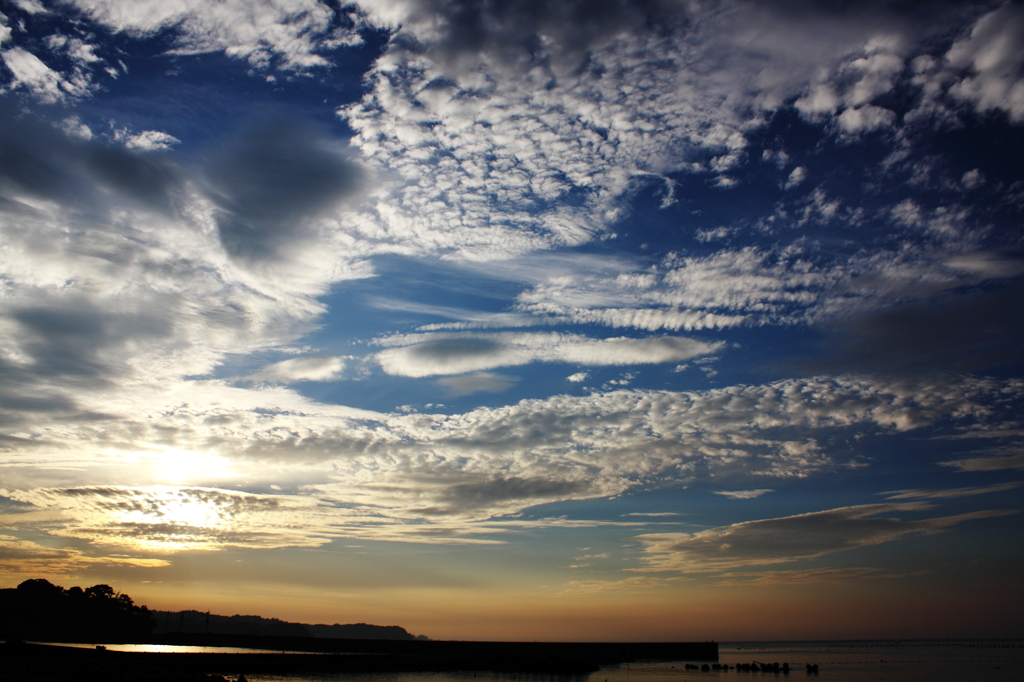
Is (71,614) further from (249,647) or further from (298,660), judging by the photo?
(298,660)

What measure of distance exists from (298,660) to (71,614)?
75400mm

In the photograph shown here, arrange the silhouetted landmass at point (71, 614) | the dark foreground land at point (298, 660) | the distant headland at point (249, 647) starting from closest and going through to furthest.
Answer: the dark foreground land at point (298, 660), the distant headland at point (249, 647), the silhouetted landmass at point (71, 614)

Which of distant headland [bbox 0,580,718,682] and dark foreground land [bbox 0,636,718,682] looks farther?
distant headland [bbox 0,580,718,682]

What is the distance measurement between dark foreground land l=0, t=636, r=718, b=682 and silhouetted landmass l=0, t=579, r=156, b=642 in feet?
44.8

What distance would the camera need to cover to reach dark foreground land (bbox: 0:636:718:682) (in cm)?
4278

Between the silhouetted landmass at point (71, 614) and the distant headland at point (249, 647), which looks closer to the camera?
the distant headland at point (249, 647)

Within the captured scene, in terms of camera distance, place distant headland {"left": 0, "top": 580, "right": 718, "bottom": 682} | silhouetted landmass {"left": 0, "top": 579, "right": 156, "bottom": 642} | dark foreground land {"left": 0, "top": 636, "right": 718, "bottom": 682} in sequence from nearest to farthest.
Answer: dark foreground land {"left": 0, "top": 636, "right": 718, "bottom": 682}
distant headland {"left": 0, "top": 580, "right": 718, "bottom": 682}
silhouetted landmass {"left": 0, "top": 579, "right": 156, "bottom": 642}

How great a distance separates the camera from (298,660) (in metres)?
78.9

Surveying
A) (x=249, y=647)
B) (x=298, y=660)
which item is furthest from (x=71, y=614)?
(x=298, y=660)

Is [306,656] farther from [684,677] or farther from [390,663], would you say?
[684,677]

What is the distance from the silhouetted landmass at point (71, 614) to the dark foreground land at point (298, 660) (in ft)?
44.8

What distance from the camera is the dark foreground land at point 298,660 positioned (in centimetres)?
4278

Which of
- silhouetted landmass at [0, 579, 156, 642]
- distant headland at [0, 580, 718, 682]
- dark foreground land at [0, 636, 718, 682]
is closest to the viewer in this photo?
dark foreground land at [0, 636, 718, 682]

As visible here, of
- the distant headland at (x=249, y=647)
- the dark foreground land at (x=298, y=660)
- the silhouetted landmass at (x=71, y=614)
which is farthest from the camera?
the silhouetted landmass at (x=71, y=614)
